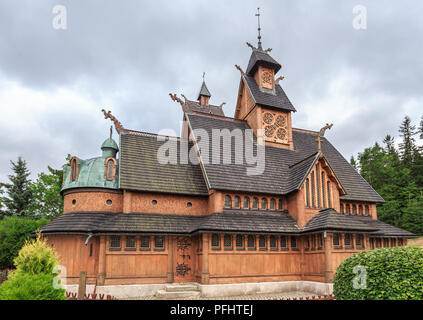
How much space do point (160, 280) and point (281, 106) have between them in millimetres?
16691

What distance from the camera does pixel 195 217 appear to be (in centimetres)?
1978

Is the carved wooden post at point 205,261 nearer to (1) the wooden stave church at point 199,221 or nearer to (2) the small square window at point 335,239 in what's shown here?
(1) the wooden stave church at point 199,221

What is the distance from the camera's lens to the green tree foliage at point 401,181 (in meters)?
38.0

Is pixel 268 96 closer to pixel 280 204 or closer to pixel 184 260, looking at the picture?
pixel 280 204

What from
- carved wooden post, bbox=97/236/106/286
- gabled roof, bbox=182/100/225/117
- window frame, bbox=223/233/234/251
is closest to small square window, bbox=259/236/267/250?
window frame, bbox=223/233/234/251

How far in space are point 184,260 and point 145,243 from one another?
8.58ft

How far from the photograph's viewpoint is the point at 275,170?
22406 mm

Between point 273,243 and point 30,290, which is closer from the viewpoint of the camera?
point 30,290

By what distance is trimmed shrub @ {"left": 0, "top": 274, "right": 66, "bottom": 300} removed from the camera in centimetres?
815

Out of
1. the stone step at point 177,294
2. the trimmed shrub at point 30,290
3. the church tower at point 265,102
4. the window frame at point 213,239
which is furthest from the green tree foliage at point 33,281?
the church tower at point 265,102

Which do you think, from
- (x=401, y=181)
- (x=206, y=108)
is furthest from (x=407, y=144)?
(x=206, y=108)

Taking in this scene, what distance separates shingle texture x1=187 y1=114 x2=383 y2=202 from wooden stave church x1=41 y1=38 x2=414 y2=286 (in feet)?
0.33

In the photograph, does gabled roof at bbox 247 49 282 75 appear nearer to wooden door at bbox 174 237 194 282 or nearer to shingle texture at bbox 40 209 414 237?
shingle texture at bbox 40 209 414 237
